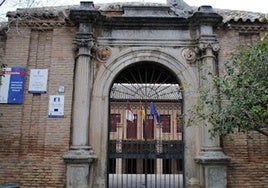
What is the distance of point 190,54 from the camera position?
780cm

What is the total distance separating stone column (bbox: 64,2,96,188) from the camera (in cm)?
679

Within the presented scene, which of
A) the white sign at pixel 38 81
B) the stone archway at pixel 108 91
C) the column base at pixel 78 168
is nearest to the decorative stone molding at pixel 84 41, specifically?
the stone archway at pixel 108 91

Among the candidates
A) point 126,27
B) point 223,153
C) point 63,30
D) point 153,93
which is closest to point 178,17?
point 126,27

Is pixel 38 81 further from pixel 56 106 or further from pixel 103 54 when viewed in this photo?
pixel 103 54

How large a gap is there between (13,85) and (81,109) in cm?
181

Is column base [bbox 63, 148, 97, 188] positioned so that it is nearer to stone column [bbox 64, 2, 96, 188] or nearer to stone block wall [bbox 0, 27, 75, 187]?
stone column [bbox 64, 2, 96, 188]

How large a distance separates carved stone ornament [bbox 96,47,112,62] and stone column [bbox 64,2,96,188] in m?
0.27

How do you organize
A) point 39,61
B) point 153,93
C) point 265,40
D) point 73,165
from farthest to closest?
point 153,93, point 39,61, point 73,165, point 265,40

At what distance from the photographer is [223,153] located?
23.2 feet

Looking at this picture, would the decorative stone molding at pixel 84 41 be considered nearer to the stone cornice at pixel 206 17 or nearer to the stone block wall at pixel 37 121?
the stone block wall at pixel 37 121

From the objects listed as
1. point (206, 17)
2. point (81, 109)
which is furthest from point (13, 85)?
point (206, 17)

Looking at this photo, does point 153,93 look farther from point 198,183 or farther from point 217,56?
point 198,183

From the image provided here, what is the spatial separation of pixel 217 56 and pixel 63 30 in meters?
4.00

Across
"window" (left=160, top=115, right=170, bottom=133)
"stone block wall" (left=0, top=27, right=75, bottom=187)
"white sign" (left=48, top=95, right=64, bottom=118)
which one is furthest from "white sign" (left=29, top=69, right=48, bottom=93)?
"window" (left=160, top=115, right=170, bottom=133)
